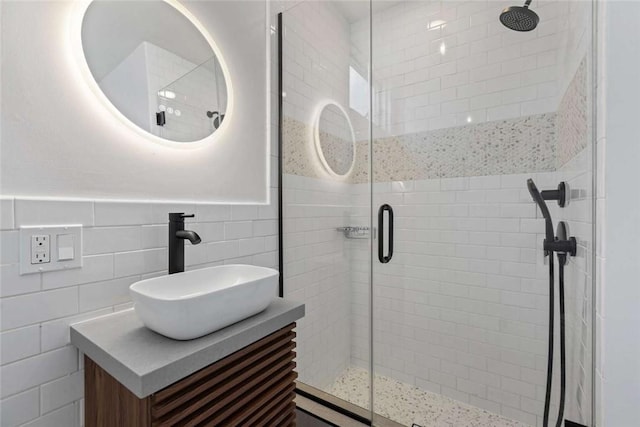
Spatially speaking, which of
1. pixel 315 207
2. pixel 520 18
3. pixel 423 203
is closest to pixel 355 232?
pixel 315 207

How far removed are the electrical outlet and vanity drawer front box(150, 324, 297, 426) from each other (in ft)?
1.87

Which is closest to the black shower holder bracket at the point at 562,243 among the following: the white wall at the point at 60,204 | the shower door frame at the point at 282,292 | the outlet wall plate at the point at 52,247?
the shower door frame at the point at 282,292

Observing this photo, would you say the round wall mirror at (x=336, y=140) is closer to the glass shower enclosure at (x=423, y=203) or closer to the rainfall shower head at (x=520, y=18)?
the glass shower enclosure at (x=423, y=203)

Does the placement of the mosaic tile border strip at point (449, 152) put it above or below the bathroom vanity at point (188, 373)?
above

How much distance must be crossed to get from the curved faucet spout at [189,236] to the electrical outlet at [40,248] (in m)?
0.38

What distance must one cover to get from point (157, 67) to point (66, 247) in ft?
2.69

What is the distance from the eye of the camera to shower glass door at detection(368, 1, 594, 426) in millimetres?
1579

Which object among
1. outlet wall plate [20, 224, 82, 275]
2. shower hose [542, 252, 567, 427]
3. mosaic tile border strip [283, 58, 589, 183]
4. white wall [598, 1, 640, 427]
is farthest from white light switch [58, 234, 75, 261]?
shower hose [542, 252, 567, 427]

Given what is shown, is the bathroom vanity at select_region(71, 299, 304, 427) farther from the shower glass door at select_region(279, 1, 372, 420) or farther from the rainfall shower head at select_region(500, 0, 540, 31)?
the rainfall shower head at select_region(500, 0, 540, 31)

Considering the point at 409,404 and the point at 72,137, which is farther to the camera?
the point at 409,404

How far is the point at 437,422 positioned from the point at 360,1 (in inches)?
108

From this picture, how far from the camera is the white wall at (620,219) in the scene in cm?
84

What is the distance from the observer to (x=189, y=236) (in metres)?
1.13

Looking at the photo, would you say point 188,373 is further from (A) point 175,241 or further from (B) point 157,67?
(B) point 157,67
